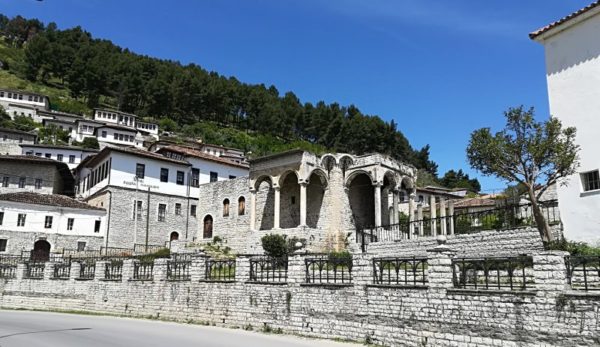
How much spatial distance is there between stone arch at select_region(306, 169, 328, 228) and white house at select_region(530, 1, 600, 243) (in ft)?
62.3

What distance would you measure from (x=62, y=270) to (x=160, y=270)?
8620 mm

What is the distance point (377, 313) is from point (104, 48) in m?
129

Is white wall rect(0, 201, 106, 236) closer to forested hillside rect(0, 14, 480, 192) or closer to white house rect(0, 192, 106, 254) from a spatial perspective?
white house rect(0, 192, 106, 254)

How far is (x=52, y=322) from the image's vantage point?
18906 millimetres

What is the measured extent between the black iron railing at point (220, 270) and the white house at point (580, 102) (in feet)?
43.9

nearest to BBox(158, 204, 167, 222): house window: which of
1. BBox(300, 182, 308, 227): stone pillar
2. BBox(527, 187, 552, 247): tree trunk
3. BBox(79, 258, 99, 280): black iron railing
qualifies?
BBox(300, 182, 308, 227): stone pillar

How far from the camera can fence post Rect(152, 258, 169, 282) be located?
66.9 feet

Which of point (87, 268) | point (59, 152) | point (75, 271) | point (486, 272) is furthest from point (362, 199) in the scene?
point (59, 152)

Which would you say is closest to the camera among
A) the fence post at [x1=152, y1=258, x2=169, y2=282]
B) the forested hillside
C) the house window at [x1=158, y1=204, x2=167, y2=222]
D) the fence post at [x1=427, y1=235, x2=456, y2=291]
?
the fence post at [x1=427, y1=235, x2=456, y2=291]

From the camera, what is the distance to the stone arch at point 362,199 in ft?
124

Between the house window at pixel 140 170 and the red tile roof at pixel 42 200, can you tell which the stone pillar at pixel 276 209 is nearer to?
the house window at pixel 140 170

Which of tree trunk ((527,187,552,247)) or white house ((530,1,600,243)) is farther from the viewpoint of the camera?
white house ((530,1,600,243))

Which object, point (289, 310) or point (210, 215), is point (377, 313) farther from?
point (210, 215)

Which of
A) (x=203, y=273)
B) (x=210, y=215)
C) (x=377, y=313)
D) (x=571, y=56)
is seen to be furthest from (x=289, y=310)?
(x=210, y=215)
